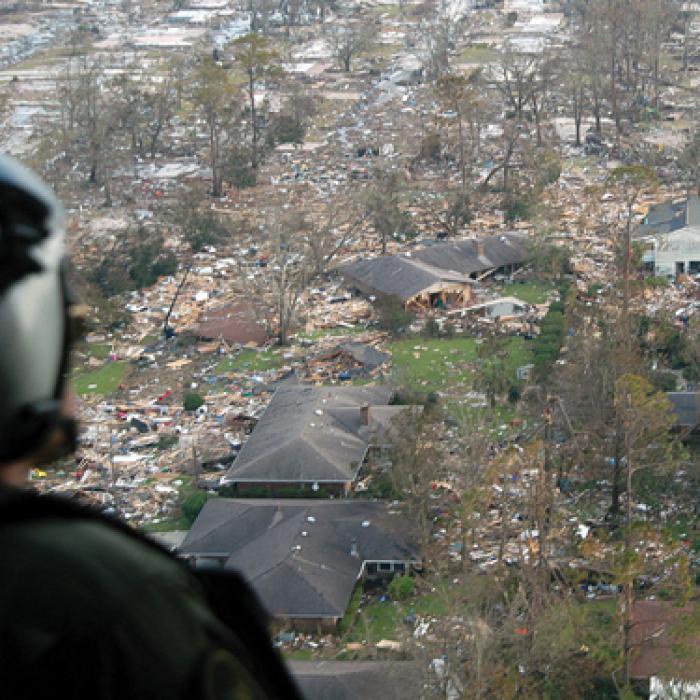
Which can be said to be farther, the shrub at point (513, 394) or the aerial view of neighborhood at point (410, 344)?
the shrub at point (513, 394)

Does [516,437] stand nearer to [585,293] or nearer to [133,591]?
[585,293]

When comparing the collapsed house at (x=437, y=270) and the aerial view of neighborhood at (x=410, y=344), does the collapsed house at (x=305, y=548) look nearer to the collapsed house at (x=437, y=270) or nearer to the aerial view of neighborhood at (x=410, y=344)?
the aerial view of neighborhood at (x=410, y=344)

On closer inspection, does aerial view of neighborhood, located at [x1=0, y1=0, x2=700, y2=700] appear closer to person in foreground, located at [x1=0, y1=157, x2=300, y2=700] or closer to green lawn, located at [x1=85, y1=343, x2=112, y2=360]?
person in foreground, located at [x1=0, y1=157, x2=300, y2=700]

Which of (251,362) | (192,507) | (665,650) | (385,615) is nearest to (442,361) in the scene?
(251,362)

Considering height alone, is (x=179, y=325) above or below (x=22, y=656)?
below

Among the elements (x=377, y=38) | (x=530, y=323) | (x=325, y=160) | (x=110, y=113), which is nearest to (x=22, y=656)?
(x=530, y=323)

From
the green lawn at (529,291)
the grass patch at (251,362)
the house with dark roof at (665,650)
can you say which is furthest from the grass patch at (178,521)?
the green lawn at (529,291)

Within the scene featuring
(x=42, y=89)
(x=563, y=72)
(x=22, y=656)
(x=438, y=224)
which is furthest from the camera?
(x=42, y=89)
